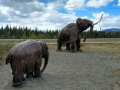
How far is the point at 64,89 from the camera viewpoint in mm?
6387

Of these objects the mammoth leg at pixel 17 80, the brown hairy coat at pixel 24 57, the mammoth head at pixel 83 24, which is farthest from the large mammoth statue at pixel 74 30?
the mammoth leg at pixel 17 80

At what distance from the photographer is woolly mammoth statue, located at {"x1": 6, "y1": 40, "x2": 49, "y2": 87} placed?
20.9 ft

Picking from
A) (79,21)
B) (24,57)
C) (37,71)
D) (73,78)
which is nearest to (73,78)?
(73,78)

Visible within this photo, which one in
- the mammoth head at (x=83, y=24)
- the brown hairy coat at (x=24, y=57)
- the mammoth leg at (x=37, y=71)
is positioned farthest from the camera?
the mammoth head at (x=83, y=24)

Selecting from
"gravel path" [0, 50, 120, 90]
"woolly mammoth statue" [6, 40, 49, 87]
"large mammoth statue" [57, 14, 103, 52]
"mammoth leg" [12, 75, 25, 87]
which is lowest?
"gravel path" [0, 50, 120, 90]

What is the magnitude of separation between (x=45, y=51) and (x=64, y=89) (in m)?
1.56

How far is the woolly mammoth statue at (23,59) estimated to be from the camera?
6355mm

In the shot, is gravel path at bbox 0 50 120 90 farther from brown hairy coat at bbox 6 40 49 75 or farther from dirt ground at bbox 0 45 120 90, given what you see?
brown hairy coat at bbox 6 40 49 75

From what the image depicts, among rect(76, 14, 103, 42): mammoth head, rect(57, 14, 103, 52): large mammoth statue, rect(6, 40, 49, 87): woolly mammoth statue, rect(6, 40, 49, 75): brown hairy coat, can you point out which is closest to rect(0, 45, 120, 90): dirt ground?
rect(6, 40, 49, 87): woolly mammoth statue

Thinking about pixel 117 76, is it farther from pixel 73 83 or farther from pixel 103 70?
pixel 73 83

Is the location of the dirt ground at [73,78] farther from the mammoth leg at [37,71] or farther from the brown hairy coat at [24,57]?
the brown hairy coat at [24,57]

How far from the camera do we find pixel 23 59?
21.0 ft

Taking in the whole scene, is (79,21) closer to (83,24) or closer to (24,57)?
(83,24)

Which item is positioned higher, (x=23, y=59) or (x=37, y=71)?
(x=23, y=59)
